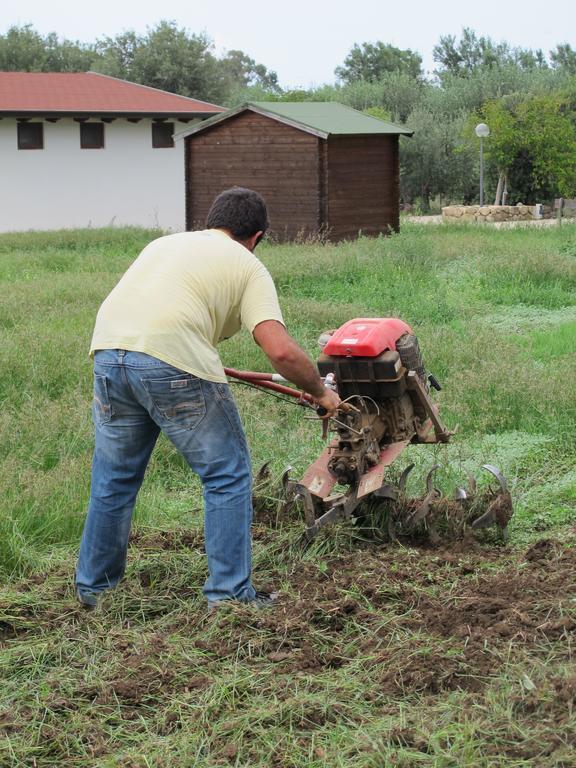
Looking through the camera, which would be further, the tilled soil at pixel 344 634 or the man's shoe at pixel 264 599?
the man's shoe at pixel 264 599

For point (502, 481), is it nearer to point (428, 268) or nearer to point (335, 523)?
point (335, 523)

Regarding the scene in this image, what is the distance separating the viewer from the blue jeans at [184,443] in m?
4.48

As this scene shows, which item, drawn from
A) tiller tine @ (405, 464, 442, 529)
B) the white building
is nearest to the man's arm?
tiller tine @ (405, 464, 442, 529)

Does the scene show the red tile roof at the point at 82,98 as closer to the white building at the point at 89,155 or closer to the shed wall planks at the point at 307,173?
the white building at the point at 89,155

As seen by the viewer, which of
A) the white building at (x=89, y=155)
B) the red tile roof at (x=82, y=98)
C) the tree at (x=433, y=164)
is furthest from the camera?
the tree at (x=433, y=164)

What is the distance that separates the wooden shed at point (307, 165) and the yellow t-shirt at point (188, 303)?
17251 millimetres

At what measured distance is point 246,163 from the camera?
2341 centimetres

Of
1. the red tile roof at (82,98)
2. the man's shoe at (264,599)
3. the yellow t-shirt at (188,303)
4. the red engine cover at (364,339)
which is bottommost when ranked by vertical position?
the man's shoe at (264,599)

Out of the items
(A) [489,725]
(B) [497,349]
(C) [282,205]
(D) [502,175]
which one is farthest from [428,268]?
(D) [502,175]

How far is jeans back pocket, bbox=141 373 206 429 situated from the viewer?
4453 millimetres

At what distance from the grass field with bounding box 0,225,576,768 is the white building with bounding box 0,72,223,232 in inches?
848

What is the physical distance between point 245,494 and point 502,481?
146cm

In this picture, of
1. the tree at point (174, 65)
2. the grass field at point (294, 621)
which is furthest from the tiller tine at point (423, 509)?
the tree at point (174, 65)

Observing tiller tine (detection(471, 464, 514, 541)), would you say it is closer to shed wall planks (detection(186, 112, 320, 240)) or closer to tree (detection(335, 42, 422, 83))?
shed wall planks (detection(186, 112, 320, 240))
